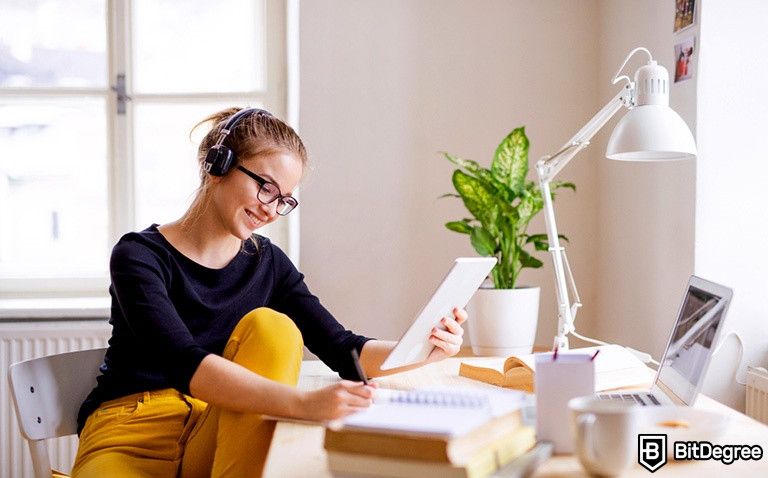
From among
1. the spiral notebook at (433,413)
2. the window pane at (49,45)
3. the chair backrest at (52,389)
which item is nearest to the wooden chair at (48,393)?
the chair backrest at (52,389)

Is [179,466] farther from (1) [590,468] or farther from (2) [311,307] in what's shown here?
(1) [590,468]

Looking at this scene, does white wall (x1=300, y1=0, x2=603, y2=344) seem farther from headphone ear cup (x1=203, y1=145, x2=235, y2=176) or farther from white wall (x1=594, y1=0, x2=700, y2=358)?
headphone ear cup (x1=203, y1=145, x2=235, y2=176)

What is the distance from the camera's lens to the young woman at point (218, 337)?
1.19 metres

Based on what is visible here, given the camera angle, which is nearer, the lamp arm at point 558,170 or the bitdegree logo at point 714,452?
the bitdegree logo at point 714,452

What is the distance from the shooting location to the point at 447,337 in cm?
147

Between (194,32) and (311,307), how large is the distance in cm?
141

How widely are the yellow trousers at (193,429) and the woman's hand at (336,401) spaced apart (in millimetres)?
80

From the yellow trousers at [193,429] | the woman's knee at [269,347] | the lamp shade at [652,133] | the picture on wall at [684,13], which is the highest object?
the picture on wall at [684,13]

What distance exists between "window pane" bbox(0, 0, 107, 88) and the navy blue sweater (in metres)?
1.32

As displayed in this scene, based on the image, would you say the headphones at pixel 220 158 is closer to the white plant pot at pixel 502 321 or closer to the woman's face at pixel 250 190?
the woman's face at pixel 250 190

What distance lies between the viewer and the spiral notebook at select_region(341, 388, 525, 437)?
0.82 metres

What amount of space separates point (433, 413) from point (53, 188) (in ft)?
7.44

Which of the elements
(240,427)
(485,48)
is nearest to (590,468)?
(240,427)

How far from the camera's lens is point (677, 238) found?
198 cm
